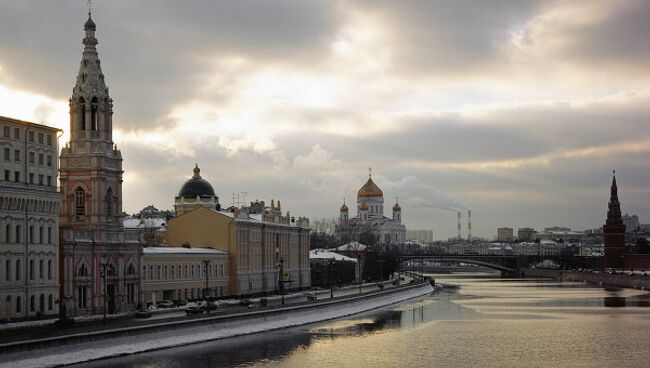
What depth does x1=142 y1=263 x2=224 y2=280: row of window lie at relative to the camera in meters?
81.4

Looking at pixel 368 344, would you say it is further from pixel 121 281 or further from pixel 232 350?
pixel 121 281

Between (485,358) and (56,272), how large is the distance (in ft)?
88.4

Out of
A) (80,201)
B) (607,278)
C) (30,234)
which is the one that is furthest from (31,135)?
(607,278)

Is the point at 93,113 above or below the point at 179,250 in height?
above

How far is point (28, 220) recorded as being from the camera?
205ft

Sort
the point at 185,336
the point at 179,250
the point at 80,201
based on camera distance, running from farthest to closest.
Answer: the point at 179,250 < the point at 80,201 < the point at 185,336

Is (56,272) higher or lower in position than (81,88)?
lower

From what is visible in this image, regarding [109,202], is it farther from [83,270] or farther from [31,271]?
[31,271]

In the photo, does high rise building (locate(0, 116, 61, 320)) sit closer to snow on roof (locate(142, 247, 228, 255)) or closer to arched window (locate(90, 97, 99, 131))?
arched window (locate(90, 97, 99, 131))

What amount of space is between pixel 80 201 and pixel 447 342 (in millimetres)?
26468

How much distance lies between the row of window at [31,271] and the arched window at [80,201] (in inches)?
290

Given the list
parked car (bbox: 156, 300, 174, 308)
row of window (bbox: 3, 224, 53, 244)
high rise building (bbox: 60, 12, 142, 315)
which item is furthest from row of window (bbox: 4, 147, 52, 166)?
parked car (bbox: 156, 300, 174, 308)

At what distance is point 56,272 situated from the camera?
212ft

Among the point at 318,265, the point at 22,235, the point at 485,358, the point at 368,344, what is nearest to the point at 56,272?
the point at 22,235
